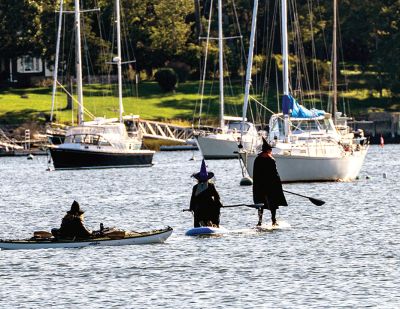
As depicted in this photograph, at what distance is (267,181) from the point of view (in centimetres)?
4212

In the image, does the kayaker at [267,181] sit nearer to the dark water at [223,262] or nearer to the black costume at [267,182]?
the black costume at [267,182]

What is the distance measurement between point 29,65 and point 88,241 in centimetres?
10520

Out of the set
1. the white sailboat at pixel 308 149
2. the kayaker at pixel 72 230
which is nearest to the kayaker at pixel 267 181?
the kayaker at pixel 72 230

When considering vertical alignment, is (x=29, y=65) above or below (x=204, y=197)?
above

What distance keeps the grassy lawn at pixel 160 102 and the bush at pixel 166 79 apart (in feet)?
2.13

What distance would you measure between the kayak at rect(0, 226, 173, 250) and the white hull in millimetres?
26438

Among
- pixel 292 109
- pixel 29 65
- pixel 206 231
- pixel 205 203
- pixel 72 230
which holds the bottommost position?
pixel 206 231

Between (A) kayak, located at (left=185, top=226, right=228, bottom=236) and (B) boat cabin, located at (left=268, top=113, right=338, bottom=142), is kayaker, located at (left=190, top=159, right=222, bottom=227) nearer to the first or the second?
(A) kayak, located at (left=185, top=226, right=228, bottom=236)

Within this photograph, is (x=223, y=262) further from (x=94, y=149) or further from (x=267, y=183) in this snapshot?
(x=94, y=149)

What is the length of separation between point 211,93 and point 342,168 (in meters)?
67.2

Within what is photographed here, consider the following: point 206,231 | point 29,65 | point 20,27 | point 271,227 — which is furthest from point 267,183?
point 29,65

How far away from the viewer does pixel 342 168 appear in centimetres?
6775

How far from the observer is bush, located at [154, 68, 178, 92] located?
439 feet

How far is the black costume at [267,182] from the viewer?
1654 inches
